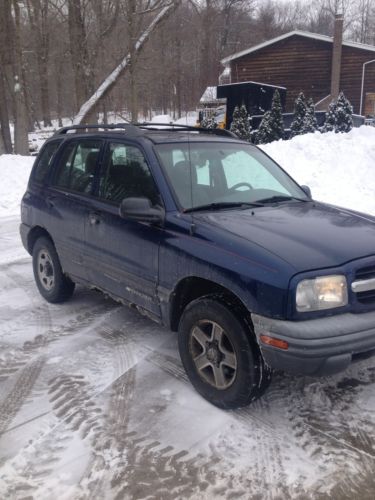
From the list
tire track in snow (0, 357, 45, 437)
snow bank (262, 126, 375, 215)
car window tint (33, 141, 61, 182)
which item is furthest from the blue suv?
snow bank (262, 126, 375, 215)

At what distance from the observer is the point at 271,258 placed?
9.84 feet

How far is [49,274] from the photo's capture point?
5.45 meters

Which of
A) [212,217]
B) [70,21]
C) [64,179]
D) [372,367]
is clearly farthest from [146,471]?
[70,21]

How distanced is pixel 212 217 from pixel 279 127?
1739cm

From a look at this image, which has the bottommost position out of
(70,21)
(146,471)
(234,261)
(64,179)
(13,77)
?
(146,471)

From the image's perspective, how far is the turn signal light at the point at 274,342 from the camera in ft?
9.40

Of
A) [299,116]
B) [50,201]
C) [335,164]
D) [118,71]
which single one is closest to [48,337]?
[50,201]

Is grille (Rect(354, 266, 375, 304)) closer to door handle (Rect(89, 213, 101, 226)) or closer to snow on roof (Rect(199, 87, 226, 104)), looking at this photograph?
door handle (Rect(89, 213, 101, 226))

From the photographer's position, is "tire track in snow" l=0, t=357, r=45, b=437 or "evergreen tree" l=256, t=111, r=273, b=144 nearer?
"tire track in snow" l=0, t=357, r=45, b=437

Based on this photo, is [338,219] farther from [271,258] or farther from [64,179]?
[64,179]

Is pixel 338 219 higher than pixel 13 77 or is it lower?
lower

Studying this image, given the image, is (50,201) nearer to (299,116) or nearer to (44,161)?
(44,161)

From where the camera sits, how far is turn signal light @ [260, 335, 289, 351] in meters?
2.87

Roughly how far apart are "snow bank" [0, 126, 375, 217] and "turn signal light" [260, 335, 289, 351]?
731 centimetres
